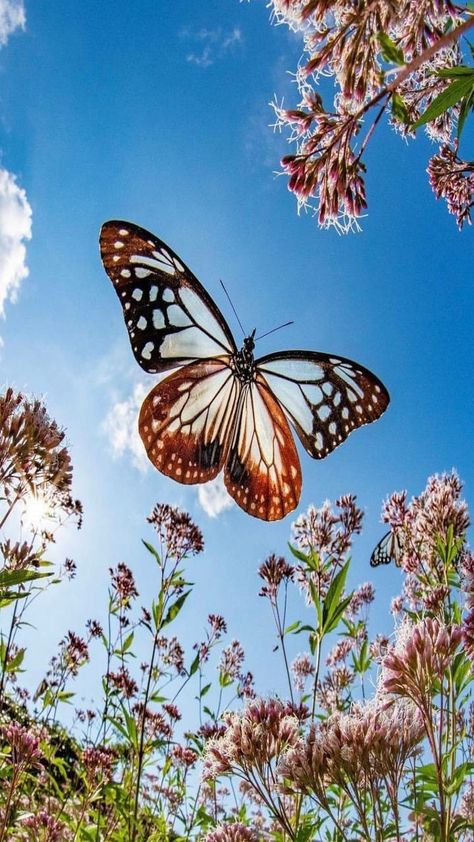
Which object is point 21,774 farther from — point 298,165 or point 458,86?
point 458,86

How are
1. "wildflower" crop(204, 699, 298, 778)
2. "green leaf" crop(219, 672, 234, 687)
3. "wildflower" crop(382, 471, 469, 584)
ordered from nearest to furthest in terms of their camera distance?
"wildflower" crop(204, 699, 298, 778) < "wildflower" crop(382, 471, 469, 584) < "green leaf" crop(219, 672, 234, 687)

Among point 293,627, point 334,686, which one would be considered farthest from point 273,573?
point 334,686

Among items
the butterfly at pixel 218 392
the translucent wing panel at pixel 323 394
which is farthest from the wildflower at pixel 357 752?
the translucent wing panel at pixel 323 394

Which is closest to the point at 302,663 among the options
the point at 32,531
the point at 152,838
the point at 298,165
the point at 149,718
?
the point at 149,718

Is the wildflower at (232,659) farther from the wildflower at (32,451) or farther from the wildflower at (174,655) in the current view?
the wildflower at (32,451)

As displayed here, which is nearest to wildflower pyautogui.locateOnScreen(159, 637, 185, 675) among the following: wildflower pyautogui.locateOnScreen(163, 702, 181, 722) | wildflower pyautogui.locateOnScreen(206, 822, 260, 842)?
wildflower pyautogui.locateOnScreen(163, 702, 181, 722)

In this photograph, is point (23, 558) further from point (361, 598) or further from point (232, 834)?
point (361, 598)

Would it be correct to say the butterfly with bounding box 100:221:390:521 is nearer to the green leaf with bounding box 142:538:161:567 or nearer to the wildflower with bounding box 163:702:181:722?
the green leaf with bounding box 142:538:161:567
